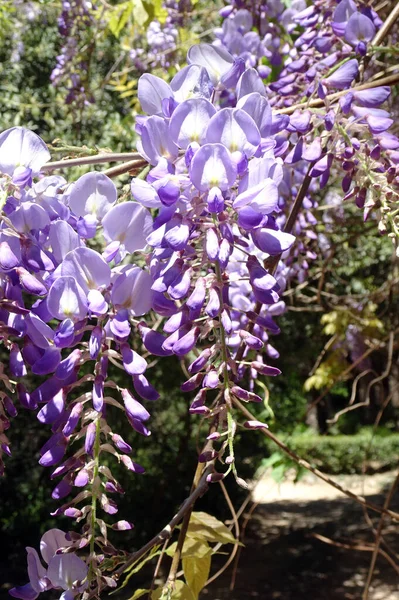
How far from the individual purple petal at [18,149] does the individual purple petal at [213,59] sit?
25 cm

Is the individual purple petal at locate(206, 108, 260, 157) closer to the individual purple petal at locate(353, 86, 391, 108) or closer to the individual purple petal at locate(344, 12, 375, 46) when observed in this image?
the individual purple petal at locate(353, 86, 391, 108)

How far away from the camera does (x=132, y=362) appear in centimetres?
68

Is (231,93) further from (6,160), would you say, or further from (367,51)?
(6,160)

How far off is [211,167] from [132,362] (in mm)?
205

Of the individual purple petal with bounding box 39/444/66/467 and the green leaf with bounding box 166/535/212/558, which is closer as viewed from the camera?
the individual purple petal with bounding box 39/444/66/467

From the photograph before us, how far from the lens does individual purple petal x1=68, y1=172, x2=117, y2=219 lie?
0.73m

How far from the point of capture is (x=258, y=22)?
85.6 inches

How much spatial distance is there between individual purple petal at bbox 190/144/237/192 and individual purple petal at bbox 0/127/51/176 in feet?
0.58

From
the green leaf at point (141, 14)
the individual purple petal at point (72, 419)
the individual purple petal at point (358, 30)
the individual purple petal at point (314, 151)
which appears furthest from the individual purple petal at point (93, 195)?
the green leaf at point (141, 14)

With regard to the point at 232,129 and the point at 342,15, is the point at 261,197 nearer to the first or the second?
the point at 232,129

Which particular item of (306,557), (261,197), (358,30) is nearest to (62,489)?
(261,197)

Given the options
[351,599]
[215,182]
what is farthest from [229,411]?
[351,599]

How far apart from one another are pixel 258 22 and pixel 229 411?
182 cm

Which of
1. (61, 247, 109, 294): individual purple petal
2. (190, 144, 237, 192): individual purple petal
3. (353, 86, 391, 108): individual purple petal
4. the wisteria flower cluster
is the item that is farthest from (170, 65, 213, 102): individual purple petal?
(353, 86, 391, 108): individual purple petal
